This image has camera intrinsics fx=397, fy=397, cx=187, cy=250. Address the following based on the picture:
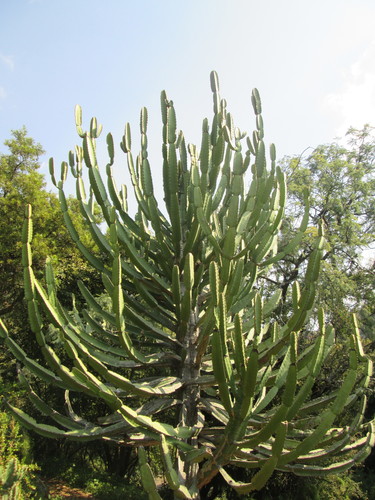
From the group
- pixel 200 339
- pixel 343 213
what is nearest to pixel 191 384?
pixel 200 339

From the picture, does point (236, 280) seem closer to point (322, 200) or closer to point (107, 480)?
point (107, 480)

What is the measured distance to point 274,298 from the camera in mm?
3930

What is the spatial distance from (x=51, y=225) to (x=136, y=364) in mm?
9288

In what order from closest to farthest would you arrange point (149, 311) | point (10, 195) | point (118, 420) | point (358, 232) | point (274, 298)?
point (118, 420) → point (149, 311) → point (274, 298) → point (10, 195) → point (358, 232)

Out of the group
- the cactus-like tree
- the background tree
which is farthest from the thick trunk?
the background tree

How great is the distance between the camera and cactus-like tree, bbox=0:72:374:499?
7.72 feet

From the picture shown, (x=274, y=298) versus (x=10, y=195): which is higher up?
(x=10, y=195)

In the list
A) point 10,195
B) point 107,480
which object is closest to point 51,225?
point 10,195

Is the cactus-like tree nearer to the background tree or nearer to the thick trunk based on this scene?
the thick trunk

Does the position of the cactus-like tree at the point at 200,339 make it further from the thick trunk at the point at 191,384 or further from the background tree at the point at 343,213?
the background tree at the point at 343,213

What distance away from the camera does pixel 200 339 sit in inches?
126

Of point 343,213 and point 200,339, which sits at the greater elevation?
point 343,213

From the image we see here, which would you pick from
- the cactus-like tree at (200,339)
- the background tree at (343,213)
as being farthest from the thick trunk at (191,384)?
the background tree at (343,213)

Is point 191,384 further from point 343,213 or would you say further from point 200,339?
point 343,213
